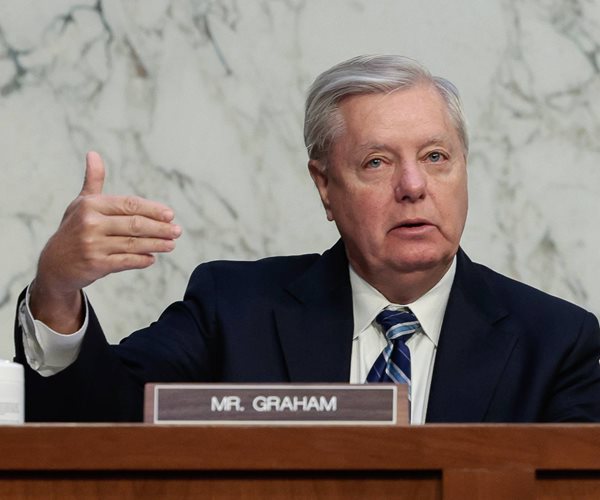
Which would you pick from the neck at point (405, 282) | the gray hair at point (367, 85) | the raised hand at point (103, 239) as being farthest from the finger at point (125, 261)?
the gray hair at point (367, 85)

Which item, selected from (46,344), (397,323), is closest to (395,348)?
(397,323)

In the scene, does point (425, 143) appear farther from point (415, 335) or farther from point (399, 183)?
point (415, 335)

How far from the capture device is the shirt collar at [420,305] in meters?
2.28

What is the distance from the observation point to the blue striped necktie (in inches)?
85.7

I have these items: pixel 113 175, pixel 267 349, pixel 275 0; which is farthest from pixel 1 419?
pixel 275 0

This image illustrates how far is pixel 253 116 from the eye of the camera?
295cm

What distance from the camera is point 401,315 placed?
89.4 inches

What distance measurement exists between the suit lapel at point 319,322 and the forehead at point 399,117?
0.22 m

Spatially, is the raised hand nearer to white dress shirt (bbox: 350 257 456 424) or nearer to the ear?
white dress shirt (bbox: 350 257 456 424)

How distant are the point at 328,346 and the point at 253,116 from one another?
33.1 inches
